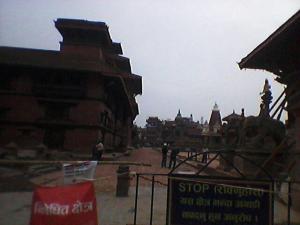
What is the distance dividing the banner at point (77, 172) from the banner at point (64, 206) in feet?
0.57

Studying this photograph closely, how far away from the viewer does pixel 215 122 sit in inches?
3536

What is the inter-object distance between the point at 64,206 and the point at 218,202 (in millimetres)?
1973

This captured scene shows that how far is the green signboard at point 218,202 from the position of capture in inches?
195

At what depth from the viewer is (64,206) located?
442 cm

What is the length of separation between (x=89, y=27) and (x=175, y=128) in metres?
61.1

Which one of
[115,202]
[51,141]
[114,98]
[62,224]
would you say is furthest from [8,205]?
[114,98]

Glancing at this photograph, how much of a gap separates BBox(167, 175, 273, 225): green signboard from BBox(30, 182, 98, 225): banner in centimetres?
112

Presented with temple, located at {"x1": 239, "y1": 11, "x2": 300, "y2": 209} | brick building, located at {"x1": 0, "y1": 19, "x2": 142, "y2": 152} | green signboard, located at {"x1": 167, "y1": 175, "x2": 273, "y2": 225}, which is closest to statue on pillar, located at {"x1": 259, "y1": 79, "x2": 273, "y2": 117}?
temple, located at {"x1": 239, "y1": 11, "x2": 300, "y2": 209}

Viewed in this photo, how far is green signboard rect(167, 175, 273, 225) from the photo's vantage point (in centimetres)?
494

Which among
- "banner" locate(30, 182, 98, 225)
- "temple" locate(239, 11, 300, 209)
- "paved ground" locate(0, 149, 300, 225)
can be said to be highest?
"temple" locate(239, 11, 300, 209)

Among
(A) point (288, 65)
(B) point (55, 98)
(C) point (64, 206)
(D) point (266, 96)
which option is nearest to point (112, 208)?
(C) point (64, 206)

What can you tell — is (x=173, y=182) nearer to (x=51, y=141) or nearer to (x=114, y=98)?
(x=51, y=141)

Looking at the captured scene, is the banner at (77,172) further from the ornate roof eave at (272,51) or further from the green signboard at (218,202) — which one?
the ornate roof eave at (272,51)

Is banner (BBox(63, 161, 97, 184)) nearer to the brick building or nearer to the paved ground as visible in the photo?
the paved ground
